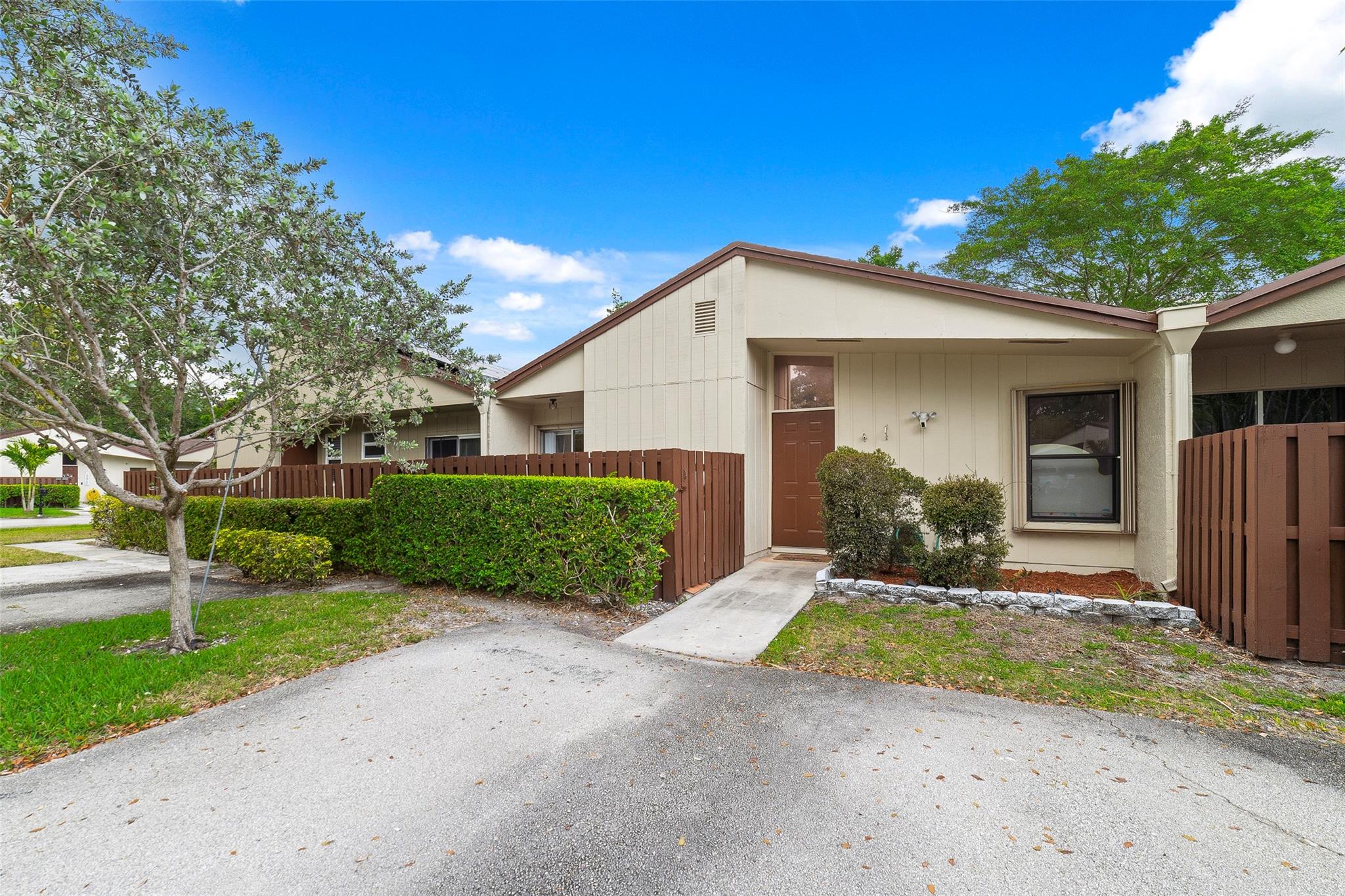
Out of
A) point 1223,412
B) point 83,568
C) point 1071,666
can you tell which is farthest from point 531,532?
point 1223,412

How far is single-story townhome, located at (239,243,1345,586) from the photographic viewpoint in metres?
5.95

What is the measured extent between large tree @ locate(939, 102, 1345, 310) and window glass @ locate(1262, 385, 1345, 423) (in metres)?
7.96

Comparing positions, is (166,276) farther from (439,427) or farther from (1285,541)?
(1285,541)

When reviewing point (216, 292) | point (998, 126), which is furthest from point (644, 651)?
point (998, 126)

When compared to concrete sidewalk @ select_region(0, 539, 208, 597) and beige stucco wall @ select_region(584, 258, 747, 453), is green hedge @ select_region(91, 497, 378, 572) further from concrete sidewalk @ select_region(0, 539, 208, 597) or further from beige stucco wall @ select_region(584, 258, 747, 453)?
beige stucco wall @ select_region(584, 258, 747, 453)

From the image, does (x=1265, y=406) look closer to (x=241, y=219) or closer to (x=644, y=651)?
(x=644, y=651)

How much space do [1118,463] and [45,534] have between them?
2225 cm

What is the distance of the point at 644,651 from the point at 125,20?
6590 mm

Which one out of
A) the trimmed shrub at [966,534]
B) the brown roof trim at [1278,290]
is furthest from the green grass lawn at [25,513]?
the brown roof trim at [1278,290]

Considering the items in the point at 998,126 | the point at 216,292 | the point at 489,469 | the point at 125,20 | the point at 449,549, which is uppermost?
the point at 998,126

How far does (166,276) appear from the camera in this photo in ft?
15.0

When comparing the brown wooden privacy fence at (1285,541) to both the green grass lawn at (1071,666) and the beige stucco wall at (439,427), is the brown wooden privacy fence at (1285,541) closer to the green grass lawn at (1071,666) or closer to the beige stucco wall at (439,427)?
the green grass lawn at (1071,666)

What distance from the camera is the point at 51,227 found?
11.4 ft

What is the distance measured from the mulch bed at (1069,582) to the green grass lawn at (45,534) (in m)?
17.5
